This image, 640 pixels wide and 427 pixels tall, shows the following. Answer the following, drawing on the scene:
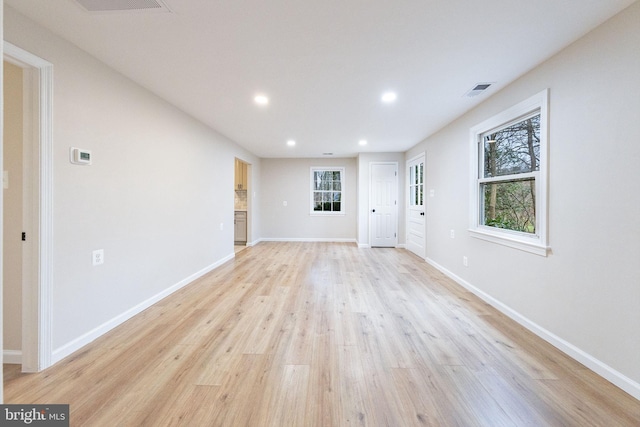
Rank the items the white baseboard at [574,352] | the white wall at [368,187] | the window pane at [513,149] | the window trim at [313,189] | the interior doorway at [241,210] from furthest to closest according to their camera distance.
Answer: the window trim at [313,189] < the interior doorway at [241,210] < the white wall at [368,187] < the window pane at [513,149] < the white baseboard at [574,352]

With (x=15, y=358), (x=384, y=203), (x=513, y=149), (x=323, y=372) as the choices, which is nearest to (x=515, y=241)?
(x=513, y=149)

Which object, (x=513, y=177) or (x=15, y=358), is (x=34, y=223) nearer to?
(x=15, y=358)

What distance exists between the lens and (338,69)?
8.45 feet

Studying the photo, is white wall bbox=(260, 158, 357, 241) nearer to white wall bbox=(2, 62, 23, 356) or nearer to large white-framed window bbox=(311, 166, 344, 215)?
large white-framed window bbox=(311, 166, 344, 215)

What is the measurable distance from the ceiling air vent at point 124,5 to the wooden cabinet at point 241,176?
541 cm

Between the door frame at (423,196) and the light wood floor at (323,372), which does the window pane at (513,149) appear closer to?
the light wood floor at (323,372)

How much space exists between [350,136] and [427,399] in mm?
4275

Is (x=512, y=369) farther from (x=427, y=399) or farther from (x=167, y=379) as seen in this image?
(x=167, y=379)

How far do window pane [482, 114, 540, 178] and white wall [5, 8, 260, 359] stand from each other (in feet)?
12.8

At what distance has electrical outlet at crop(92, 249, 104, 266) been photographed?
2.37 m

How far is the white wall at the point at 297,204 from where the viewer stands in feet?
25.2

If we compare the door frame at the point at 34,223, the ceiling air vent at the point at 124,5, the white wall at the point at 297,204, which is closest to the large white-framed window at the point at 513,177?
the ceiling air vent at the point at 124,5

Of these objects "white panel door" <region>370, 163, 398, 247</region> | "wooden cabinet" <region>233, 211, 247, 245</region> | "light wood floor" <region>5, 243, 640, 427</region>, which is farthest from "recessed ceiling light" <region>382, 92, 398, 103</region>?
"wooden cabinet" <region>233, 211, 247, 245</region>

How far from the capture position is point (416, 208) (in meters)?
5.99
